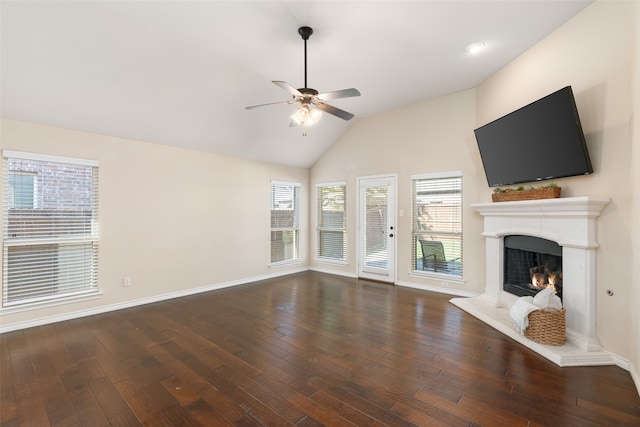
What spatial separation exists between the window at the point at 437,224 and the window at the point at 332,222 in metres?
1.63

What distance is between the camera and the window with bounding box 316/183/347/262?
21.4ft

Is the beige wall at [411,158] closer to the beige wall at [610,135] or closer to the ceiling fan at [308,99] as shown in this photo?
the beige wall at [610,135]

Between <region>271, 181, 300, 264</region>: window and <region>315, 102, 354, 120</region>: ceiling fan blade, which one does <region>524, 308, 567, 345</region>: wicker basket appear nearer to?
<region>315, 102, 354, 120</region>: ceiling fan blade

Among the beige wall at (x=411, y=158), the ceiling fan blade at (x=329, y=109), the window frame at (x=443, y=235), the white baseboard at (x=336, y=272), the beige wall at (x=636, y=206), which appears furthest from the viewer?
the white baseboard at (x=336, y=272)

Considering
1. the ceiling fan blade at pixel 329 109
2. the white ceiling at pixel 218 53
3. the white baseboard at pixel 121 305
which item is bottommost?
the white baseboard at pixel 121 305

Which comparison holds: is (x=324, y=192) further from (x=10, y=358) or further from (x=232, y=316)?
(x=10, y=358)

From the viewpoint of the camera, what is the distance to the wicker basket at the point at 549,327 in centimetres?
283

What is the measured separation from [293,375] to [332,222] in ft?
14.5

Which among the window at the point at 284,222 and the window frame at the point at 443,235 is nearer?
the window frame at the point at 443,235

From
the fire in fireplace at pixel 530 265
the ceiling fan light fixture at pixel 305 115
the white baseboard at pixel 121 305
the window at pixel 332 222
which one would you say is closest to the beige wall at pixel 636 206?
the fire in fireplace at pixel 530 265

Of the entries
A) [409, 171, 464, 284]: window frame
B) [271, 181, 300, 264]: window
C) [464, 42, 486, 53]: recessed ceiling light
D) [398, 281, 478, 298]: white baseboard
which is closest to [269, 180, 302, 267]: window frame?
[271, 181, 300, 264]: window

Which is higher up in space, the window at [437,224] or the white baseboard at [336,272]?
the window at [437,224]

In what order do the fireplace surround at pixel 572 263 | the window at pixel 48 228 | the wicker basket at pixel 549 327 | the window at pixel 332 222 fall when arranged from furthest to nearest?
the window at pixel 332 222, the window at pixel 48 228, the wicker basket at pixel 549 327, the fireplace surround at pixel 572 263

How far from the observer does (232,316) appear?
12.8ft
